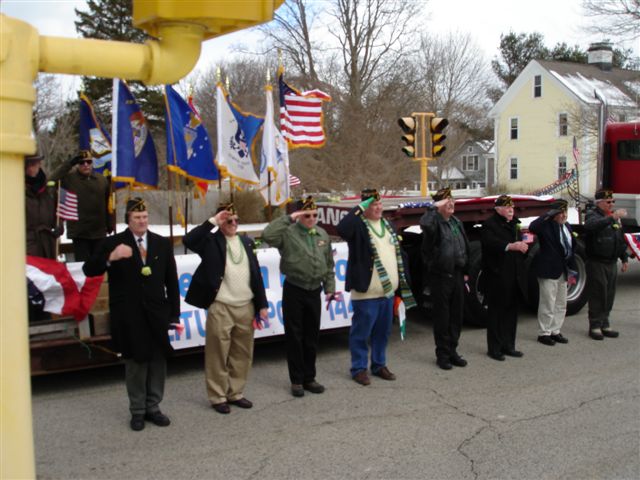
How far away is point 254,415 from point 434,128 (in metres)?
8.00

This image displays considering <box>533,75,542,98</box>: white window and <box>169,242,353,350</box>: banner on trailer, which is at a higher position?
<box>533,75,542,98</box>: white window

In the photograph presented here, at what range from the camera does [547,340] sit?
25.3 feet

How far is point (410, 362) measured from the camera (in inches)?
275

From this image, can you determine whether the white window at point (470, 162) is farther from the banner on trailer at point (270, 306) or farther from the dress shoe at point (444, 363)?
the dress shoe at point (444, 363)

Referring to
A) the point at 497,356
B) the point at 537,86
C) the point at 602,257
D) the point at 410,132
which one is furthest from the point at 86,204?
the point at 537,86

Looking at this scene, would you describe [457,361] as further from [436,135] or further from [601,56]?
[601,56]

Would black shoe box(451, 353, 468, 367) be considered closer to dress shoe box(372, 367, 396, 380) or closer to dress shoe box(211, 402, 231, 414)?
dress shoe box(372, 367, 396, 380)

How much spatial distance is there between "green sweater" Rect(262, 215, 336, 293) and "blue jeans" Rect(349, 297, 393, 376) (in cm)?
43

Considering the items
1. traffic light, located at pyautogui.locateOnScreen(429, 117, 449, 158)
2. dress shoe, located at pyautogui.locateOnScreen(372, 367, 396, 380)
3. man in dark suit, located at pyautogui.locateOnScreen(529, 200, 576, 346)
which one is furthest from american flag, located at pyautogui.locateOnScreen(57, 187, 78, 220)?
traffic light, located at pyautogui.locateOnScreen(429, 117, 449, 158)

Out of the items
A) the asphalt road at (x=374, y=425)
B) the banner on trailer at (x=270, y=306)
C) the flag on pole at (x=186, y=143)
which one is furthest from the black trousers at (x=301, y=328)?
the flag on pole at (x=186, y=143)

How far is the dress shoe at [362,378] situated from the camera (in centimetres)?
619

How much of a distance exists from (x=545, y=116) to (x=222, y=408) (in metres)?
42.1

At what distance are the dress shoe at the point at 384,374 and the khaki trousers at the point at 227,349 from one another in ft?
4.62

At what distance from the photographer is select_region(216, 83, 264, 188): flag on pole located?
8.35 m
